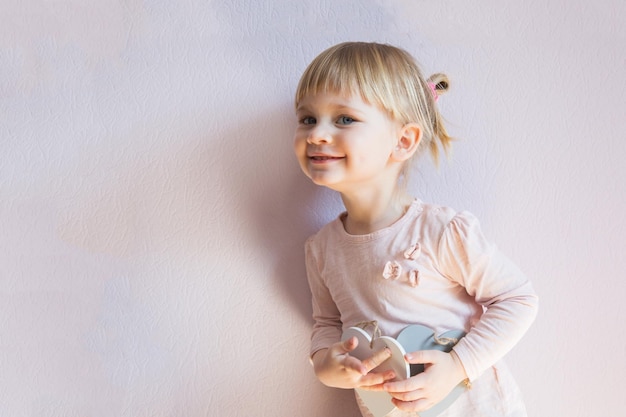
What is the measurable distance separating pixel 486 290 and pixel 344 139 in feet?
0.89

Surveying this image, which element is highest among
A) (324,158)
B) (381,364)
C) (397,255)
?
(324,158)

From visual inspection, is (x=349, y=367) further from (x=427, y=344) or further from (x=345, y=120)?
(x=345, y=120)

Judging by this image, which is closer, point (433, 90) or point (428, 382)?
point (428, 382)

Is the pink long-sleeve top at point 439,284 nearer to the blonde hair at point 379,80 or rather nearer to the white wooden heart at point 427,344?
the white wooden heart at point 427,344

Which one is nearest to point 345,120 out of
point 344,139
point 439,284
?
point 344,139

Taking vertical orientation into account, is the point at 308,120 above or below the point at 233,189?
above

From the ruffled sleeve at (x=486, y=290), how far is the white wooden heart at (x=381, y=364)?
79 mm

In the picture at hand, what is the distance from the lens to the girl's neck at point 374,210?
0.95 m

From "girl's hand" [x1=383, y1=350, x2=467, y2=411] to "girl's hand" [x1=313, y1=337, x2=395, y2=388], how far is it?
22mm

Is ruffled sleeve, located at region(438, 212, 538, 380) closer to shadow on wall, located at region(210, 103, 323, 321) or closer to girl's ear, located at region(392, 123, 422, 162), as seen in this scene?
girl's ear, located at region(392, 123, 422, 162)

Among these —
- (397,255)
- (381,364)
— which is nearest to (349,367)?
(381,364)

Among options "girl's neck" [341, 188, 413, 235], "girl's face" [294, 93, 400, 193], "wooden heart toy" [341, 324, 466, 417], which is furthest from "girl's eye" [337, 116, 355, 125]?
"wooden heart toy" [341, 324, 466, 417]

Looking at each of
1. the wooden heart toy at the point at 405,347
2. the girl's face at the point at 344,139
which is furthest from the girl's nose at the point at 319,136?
the wooden heart toy at the point at 405,347

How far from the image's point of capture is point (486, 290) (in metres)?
0.91
